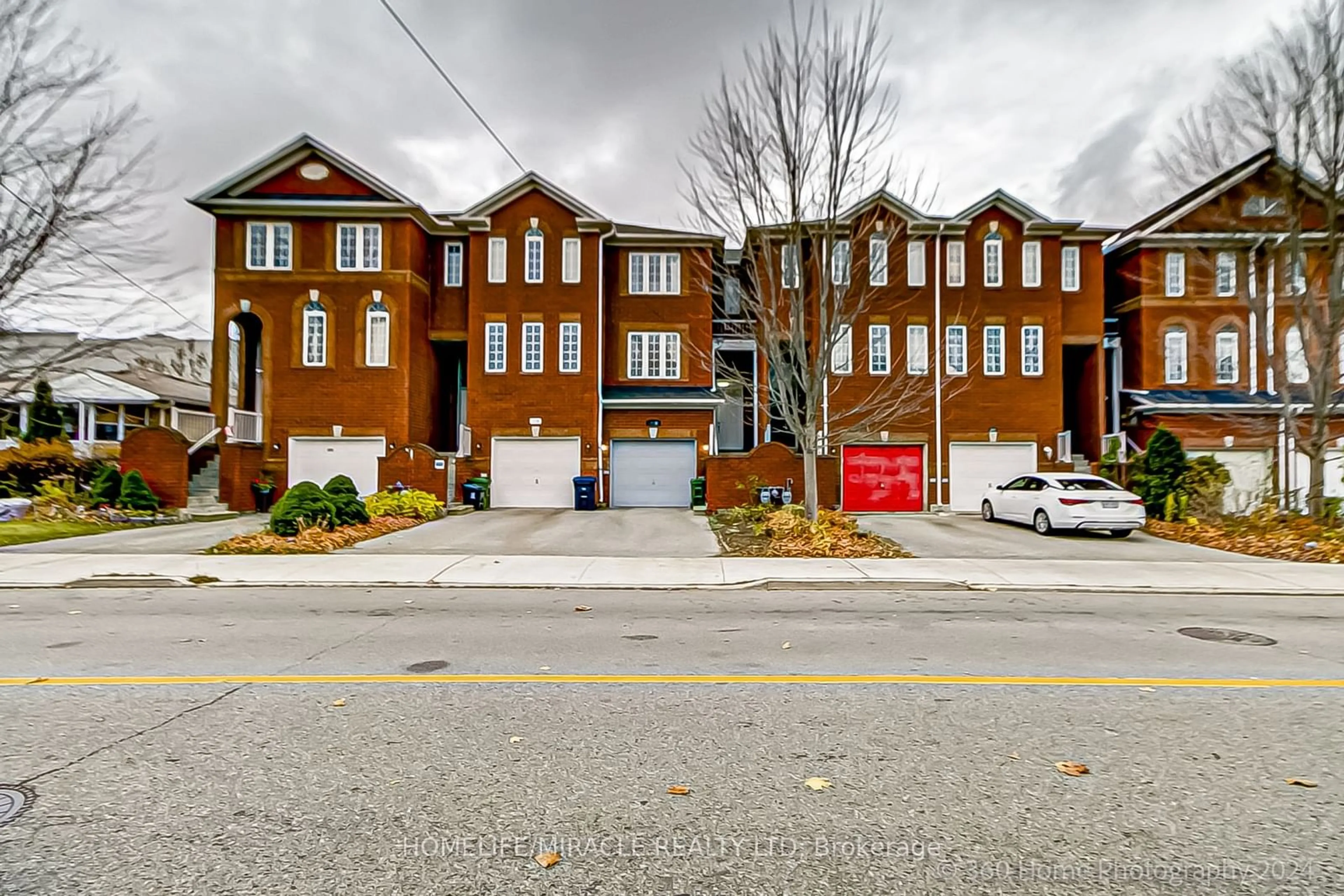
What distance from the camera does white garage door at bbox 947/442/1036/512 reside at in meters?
26.0

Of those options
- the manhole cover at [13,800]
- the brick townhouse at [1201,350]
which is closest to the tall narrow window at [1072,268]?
the brick townhouse at [1201,350]

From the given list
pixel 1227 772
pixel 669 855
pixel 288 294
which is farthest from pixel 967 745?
pixel 288 294

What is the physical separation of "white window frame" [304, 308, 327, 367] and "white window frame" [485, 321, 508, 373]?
16.5 feet

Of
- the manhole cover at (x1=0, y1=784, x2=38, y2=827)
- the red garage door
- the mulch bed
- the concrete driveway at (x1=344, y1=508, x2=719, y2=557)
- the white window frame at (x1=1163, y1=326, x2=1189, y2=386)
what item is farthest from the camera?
the white window frame at (x1=1163, y1=326, x2=1189, y2=386)

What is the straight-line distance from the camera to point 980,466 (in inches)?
1028

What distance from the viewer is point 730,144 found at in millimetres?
16594

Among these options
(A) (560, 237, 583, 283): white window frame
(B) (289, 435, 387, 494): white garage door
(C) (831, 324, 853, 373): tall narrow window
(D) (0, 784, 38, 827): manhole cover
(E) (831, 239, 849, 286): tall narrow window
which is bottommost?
(D) (0, 784, 38, 827): manhole cover

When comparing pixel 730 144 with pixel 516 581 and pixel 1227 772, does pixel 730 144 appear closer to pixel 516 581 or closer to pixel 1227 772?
pixel 516 581

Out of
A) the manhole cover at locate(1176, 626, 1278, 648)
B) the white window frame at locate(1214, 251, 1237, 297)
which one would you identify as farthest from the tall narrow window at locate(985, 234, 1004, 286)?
the manhole cover at locate(1176, 626, 1278, 648)

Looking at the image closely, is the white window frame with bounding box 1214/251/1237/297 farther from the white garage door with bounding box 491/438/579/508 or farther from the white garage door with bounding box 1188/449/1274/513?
the white garage door with bounding box 491/438/579/508

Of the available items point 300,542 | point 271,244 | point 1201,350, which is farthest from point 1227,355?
point 271,244

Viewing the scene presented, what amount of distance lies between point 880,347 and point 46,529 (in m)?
22.7

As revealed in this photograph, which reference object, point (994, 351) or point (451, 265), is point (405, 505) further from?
point (994, 351)

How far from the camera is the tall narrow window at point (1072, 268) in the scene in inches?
1081
